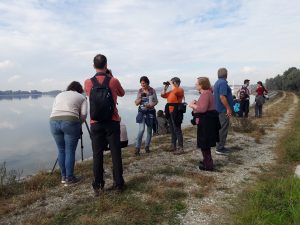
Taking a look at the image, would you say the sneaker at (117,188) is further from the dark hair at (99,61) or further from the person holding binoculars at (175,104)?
the person holding binoculars at (175,104)

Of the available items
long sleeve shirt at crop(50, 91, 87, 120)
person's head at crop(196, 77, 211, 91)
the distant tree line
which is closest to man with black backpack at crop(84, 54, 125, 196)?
→ long sleeve shirt at crop(50, 91, 87, 120)

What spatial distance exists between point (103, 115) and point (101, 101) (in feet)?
0.68

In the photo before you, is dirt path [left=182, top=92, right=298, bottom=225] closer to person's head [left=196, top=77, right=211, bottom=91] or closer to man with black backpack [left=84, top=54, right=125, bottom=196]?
man with black backpack [left=84, top=54, right=125, bottom=196]

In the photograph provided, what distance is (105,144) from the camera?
17.9 ft

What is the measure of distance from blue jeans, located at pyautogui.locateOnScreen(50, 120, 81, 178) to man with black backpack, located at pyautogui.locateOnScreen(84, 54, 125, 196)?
0.79 m

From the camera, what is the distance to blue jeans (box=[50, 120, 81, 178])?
5.92 meters

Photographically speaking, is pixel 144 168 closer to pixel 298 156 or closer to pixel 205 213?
pixel 205 213

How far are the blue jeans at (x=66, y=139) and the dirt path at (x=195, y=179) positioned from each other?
0.42 metres

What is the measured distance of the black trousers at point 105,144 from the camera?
524cm

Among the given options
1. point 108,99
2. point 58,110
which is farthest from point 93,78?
point 58,110

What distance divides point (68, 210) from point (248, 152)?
18.2 ft

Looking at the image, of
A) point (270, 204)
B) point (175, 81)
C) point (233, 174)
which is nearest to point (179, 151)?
point (175, 81)

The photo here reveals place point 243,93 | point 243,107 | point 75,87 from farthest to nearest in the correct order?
1. point 243,107
2. point 243,93
3. point 75,87

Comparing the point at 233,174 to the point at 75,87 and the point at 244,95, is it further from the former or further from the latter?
the point at 244,95
